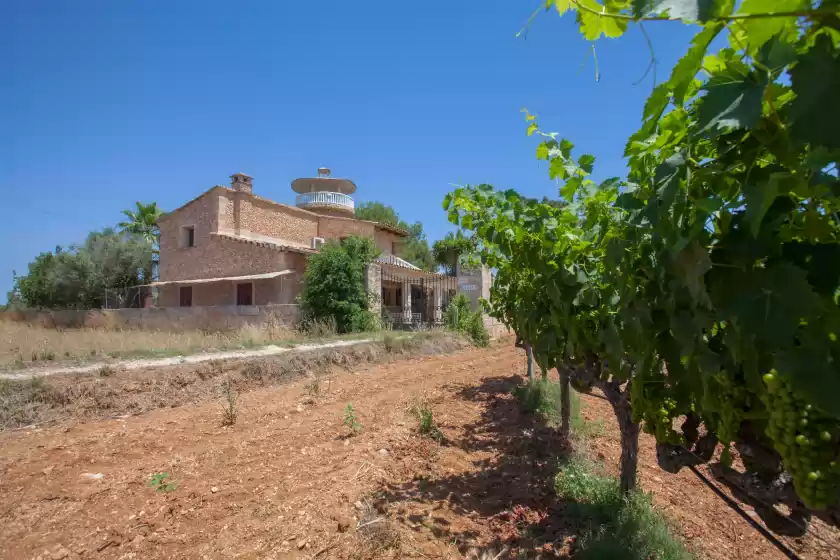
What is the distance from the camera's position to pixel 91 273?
25.8 m

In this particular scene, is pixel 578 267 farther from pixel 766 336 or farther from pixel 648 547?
pixel 766 336

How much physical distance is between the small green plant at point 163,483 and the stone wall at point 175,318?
10781mm

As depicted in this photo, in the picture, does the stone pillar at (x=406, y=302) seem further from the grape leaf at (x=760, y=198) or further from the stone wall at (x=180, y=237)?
the grape leaf at (x=760, y=198)

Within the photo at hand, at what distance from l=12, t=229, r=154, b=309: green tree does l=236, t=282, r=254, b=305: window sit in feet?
32.8

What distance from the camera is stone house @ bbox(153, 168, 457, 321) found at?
735 inches

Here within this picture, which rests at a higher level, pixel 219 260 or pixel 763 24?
pixel 219 260

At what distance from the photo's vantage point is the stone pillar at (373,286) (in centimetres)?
1600

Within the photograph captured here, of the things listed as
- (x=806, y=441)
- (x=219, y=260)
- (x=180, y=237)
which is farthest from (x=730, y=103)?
(x=180, y=237)

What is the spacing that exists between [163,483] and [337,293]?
36.4 ft

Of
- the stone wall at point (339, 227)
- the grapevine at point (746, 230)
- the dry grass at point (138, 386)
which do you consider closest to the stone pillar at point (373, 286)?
the dry grass at point (138, 386)

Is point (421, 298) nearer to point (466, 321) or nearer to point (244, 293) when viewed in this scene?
point (466, 321)

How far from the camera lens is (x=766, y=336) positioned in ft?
3.26

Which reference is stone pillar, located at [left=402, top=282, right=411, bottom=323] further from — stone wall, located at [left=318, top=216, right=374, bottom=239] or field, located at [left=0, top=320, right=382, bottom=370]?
stone wall, located at [left=318, top=216, right=374, bottom=239]

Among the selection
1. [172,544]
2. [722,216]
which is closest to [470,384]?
[172,544]
